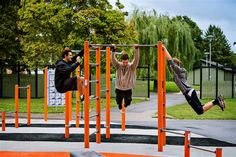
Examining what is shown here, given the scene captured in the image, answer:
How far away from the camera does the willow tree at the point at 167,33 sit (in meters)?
33.9

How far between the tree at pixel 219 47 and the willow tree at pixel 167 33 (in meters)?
50.9

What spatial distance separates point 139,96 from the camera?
92.7 feet

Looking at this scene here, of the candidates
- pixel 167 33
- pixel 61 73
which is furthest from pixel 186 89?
pixel 167 33

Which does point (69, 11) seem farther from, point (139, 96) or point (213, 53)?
point (213, 53)

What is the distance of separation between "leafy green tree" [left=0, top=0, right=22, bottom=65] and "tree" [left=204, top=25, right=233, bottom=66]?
61.8 metres

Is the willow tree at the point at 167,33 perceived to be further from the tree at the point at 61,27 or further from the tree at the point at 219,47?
the tree at the point at 219,47

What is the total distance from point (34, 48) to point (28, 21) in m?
1.65

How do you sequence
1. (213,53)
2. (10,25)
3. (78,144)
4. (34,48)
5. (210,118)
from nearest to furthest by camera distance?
(78,144) < (210,118) < (34,48) < (10,25) < (213,53)

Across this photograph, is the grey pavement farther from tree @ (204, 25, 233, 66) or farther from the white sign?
tree @ (204, 25, 233, 66)

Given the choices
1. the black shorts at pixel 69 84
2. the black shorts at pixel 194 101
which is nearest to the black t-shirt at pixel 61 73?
the black shorts at pixel 69 84

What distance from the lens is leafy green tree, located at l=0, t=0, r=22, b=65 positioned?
26.4 m

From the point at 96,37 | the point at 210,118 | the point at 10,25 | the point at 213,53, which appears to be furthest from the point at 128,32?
the point at 213,53

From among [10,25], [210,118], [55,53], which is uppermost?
[10,25]

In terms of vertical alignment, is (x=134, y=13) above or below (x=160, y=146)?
above
